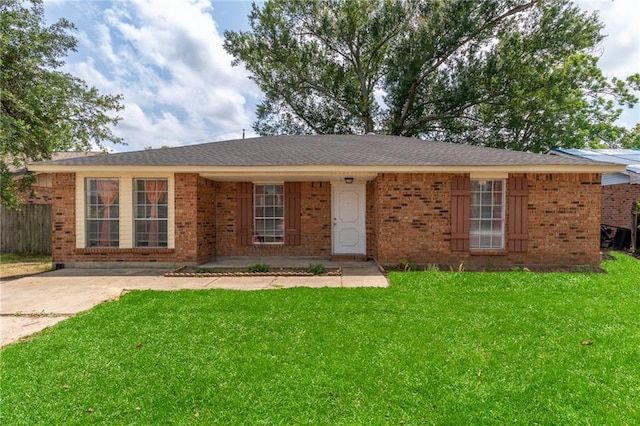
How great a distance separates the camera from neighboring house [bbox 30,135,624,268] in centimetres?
788

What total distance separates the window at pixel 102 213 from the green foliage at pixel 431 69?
1336 cm

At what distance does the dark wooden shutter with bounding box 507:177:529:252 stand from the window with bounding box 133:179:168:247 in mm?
8464

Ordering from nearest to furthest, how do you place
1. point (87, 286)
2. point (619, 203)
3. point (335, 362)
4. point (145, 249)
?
1. point (335, 362)
2. point (87, 286)
3. point (145, 249)
4. point (619, 203)

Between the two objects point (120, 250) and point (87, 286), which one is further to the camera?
point (120, 250)

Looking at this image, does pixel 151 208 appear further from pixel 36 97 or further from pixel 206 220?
pixel 36 97

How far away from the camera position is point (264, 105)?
67.9 feet

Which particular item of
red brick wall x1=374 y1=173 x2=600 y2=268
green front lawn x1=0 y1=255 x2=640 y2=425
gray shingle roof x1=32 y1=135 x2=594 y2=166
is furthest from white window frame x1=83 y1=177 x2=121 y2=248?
red brick wall x1=374 y1=173 x2=600 y2=268

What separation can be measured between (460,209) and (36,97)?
44.3 ft

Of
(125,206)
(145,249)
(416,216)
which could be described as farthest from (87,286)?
(416,216)

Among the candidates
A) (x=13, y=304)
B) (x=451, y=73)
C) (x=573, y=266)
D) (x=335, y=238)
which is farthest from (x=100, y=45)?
(x=451, y=73)

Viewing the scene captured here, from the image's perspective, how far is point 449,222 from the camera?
26.2 ft

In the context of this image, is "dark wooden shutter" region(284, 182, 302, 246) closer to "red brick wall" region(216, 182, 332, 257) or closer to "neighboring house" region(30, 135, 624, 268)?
"red brick wall" region(216, 182, 332, 257)

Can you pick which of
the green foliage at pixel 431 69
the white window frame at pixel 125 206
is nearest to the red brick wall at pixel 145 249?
the white window frame at pixel 125 206

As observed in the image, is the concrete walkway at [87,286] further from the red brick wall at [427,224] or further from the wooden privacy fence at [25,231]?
the wooden privacy fence at [25,231]
